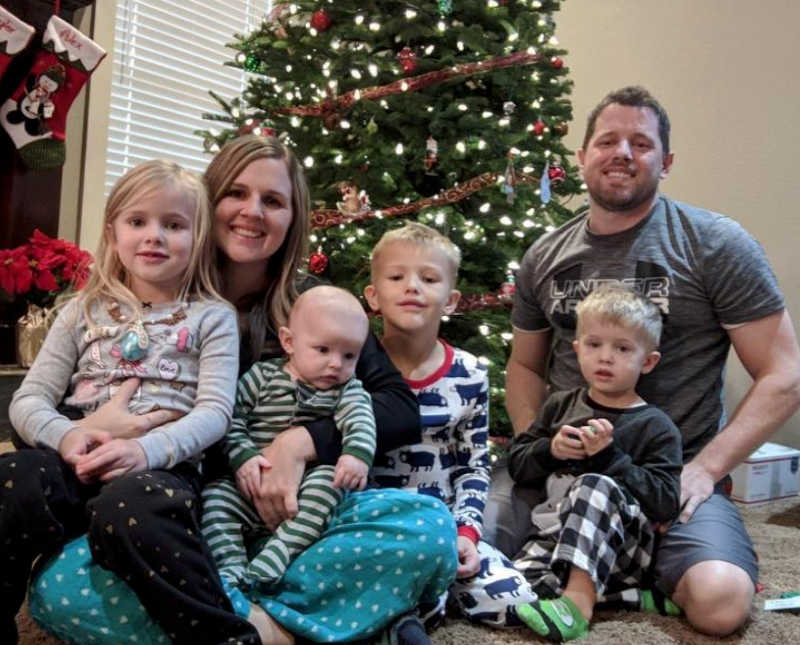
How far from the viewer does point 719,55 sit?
347cm

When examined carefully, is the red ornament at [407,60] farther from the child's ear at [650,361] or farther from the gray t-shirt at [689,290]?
the child's ear at [650,361]

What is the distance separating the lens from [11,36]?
3.04 metres

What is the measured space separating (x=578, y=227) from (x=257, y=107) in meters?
1.45

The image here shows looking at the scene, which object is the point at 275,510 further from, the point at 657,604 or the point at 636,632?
the point at 657,604

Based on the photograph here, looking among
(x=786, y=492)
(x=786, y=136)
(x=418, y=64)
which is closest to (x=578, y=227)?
(x=418, y=64)

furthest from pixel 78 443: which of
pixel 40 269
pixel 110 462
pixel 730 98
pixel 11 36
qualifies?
pixel 730 98

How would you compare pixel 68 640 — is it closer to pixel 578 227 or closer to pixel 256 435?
pixel 256 435

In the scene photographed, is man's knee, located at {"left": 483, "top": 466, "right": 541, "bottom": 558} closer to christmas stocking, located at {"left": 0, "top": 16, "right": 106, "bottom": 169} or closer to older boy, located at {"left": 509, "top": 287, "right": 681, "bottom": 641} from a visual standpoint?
older boy, located at {"left": 509, "top": 287, "right": 681, "bottom": 641}

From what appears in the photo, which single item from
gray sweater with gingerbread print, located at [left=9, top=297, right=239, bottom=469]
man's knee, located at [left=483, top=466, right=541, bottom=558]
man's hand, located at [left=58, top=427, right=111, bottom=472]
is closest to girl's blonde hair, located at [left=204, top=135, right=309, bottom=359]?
gray sweater with gingerbread print, located at [left=9, top=297, right=239, bottom=469]

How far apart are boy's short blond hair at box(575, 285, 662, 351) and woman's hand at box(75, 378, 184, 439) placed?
91cm

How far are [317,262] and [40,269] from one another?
1271 mm

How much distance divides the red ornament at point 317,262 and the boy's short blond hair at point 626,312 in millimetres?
1076

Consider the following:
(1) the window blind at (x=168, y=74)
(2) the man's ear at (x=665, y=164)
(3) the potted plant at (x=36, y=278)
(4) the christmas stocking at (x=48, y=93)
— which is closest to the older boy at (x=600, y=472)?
(2) the man's ear at (x=665, y=164)

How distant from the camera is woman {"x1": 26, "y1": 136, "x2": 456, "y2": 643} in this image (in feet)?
3.55
